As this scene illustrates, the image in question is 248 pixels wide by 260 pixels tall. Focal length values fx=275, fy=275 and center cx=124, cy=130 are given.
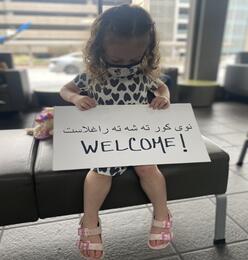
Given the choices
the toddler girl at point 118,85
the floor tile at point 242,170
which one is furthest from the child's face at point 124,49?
the floor tile at point 242,170

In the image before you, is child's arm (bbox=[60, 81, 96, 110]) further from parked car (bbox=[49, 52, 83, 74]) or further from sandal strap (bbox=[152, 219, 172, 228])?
parked car (bbox=[49, 52, 83, 74])

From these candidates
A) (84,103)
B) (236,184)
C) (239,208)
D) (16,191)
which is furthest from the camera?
(236,184)

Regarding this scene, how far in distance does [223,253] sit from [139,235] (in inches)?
12.1

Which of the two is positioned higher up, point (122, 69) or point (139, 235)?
point (122, 69)

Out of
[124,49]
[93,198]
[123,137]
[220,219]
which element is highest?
[124,49]

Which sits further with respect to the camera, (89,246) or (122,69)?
(122,69)

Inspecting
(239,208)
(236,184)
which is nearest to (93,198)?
(239,208)

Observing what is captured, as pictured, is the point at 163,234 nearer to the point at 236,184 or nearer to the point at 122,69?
the point at 122,69

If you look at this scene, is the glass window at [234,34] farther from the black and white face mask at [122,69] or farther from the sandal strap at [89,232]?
the sandal strap at [89,232]

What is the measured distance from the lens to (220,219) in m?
0.99

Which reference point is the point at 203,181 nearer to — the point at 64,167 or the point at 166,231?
the point at 166,231

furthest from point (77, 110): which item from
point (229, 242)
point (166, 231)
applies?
point (229, 242)

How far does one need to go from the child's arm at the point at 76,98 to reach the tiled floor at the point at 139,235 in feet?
1.70

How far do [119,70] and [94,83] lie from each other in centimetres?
10
